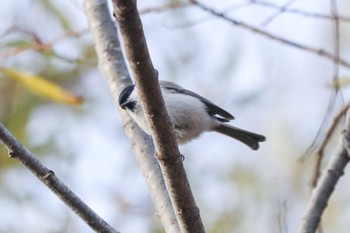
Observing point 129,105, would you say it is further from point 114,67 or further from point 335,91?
point 335,91

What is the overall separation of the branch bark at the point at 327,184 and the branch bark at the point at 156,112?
43 cm

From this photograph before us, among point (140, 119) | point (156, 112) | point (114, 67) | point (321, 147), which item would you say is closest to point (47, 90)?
point (114, 67)

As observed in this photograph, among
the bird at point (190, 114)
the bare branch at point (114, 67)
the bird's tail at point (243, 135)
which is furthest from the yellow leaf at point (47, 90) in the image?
the bird's tail at point (243, 135)

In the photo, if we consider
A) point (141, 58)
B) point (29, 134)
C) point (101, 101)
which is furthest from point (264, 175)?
point (141, 58)

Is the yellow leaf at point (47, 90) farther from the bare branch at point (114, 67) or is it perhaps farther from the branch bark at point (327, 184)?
the branch bark at point (327, 184)

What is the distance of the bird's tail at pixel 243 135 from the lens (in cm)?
261

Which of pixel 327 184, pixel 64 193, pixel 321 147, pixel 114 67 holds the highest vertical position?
pixel 114 67

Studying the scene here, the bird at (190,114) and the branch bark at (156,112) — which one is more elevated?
the bird at (190,114)

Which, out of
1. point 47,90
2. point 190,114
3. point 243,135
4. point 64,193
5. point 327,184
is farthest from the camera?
point 243,135

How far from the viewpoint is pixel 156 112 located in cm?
114

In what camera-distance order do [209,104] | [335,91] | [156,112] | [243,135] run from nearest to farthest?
[156,112] < [335,91] < [209,104] < [243,135]

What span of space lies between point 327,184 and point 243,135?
0.96 meters

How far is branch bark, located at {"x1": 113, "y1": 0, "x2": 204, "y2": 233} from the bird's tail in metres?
1.35

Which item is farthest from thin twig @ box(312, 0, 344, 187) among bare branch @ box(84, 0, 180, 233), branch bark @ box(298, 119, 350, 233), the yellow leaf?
the yellow leaf
